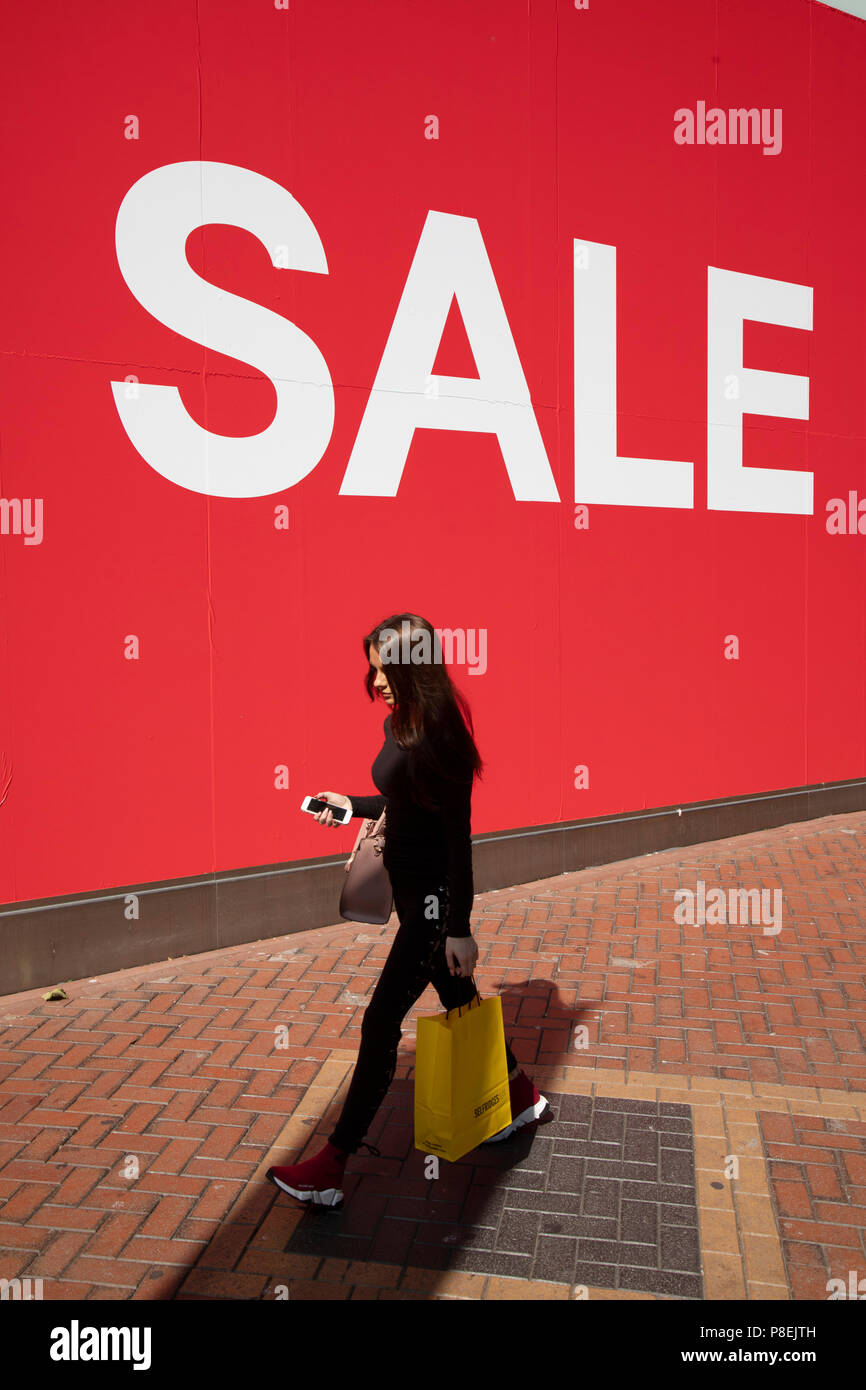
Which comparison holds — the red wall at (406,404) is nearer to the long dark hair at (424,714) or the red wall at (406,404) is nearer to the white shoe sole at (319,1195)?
the white shoe sole at (319,1195)

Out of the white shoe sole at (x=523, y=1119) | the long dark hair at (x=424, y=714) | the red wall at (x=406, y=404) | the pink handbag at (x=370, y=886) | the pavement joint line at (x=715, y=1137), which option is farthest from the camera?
the red wall at (x=406, y=404)

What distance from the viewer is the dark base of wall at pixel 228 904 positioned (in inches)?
225

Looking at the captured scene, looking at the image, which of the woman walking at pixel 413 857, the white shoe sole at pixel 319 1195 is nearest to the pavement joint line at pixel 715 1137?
the white shoe sole at pixel 319 1195

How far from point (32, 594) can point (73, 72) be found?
2768 millimetres

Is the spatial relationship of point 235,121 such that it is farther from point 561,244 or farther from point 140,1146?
point 140,1146

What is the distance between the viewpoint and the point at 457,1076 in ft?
11.9

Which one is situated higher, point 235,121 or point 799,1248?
point 235,121

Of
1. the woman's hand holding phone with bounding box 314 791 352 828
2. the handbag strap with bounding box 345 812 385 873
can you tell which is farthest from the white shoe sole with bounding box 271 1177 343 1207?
the woman's hand holding phone with bounding box 314 791 352 828

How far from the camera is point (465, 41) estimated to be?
22.8 feet

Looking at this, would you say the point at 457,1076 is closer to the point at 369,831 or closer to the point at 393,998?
the point at 393,998

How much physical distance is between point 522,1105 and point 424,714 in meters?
1.68

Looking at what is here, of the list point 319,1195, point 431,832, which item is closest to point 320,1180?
point 319,1195
